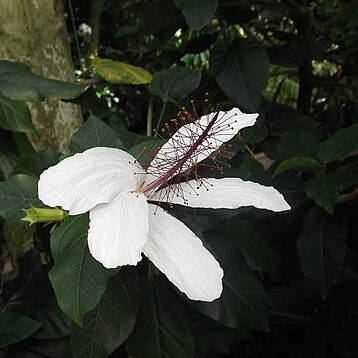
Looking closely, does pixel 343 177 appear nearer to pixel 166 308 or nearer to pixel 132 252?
pixel 166 308

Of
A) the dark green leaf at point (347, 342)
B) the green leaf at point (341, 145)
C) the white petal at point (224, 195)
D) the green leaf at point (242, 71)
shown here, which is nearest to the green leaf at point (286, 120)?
the green leaf at point (242, 71)

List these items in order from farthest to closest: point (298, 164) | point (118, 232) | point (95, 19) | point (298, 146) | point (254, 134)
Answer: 1. point (95, 19)
2. point (254, 134)
3. point (298, 146)
4. point (298, 164)
5. point (118, 232)

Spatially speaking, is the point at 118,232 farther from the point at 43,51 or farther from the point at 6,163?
the point at 43,51

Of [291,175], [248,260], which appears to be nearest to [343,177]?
[291,175]

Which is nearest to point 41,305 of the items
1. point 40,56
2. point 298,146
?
point 40,56

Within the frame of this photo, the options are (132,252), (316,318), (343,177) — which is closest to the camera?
(132,252)

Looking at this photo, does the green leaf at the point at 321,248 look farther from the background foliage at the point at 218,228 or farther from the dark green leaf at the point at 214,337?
the dark green leaf at the point at 214,337
